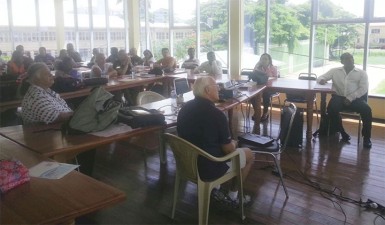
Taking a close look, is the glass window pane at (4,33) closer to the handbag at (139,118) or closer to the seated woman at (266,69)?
the seated woman at (266,69)

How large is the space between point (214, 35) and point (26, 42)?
6.75 meters

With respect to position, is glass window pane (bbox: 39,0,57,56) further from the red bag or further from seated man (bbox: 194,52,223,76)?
the red bag

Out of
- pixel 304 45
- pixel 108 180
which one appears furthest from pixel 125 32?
pixel 108 180

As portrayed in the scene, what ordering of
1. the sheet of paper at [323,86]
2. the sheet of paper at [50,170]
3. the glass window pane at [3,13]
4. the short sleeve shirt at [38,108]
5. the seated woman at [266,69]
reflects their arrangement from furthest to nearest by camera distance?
the glass window pane at [3,13], the seated woman at [266,69], the sheet of paper at [323,86], the short sleeve shirt at [38,108], the sheet of paper at [50,170]

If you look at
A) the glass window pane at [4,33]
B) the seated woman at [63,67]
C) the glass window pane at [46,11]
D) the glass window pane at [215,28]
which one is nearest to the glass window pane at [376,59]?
the glass window pane at [215,28]

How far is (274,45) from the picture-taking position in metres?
6.91

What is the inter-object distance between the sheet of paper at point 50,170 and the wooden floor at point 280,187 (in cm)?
79

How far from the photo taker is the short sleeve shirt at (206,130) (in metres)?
2.26

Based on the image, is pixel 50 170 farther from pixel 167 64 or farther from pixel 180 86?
pixel 167 64

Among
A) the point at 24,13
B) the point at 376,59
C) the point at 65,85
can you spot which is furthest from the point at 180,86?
the point at 24,13

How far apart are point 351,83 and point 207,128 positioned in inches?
120

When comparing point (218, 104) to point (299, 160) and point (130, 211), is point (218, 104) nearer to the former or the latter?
point (299, 160)

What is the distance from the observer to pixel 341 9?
580 centimetres

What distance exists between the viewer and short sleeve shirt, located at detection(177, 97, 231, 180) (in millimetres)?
2256
